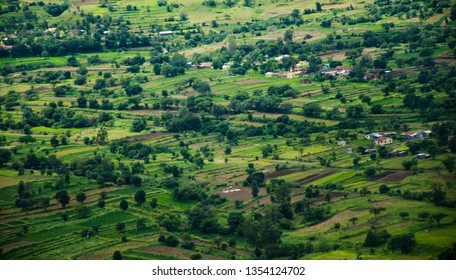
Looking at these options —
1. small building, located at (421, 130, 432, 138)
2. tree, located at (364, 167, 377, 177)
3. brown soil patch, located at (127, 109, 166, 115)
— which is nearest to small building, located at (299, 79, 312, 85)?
brown soil patch, located at (127, 109, 166, 115)

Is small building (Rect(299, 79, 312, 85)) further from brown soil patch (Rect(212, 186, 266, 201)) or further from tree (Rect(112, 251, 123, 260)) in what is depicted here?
tree (Rect(112, 251, 123, 260))

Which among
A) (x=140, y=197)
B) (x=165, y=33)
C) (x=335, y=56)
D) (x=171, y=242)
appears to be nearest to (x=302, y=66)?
Result: (x=335, y=56)

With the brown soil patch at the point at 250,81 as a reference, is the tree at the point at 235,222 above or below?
below

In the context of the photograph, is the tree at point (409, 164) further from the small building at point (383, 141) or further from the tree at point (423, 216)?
the tree at point (423, 216)

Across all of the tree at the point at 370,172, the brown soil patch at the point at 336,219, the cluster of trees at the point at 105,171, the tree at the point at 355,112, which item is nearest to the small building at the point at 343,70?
the tree at the point at 355,112

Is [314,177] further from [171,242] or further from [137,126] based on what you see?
[137,126]
